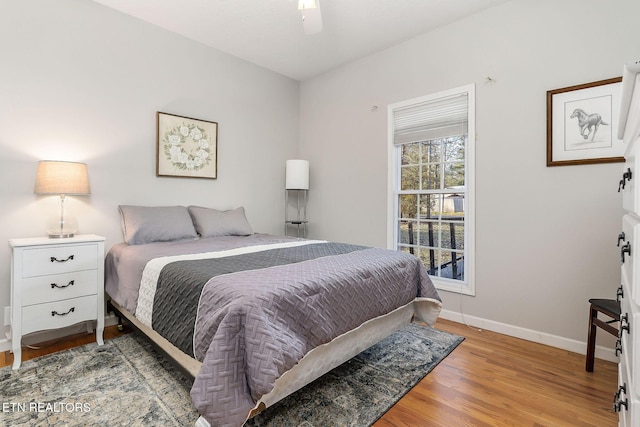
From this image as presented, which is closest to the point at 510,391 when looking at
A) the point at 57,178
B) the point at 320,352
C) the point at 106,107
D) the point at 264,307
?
the point at 320,352

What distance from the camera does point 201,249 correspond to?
239 centimetres

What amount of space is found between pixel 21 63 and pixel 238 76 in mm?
1889

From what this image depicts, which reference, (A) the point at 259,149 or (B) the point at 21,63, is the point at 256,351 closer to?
(B) the point at 21,63

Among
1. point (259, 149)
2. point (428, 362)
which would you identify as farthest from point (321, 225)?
point (428, 362)

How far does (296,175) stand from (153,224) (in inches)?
68.1

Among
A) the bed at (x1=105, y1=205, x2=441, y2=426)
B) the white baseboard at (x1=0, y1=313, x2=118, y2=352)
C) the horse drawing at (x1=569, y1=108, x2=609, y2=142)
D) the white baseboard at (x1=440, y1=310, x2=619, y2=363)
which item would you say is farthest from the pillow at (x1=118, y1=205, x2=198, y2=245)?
the horse drawing at (x1=569, y1=108, x2=609, y2=142)

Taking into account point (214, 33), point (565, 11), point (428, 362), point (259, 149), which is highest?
point (214, 33)

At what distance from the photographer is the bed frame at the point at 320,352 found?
1456 millimetres

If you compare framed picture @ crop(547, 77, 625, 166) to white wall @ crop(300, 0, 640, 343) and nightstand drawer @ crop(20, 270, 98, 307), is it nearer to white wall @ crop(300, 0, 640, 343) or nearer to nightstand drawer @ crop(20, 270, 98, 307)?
white wall @ crop(300, 0, 640, 343)

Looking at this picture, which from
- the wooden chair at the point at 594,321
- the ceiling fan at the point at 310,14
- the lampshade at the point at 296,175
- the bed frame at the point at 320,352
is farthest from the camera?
the lampshade at the point at 296,175

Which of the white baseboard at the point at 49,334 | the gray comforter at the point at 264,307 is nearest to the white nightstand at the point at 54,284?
the white baseboard at the point at 49,334

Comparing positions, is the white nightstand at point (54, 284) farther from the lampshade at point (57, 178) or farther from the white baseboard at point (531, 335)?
the white baseboard at point (531, 335)

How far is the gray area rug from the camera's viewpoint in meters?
1.55

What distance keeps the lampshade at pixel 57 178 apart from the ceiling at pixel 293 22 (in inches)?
57.7
